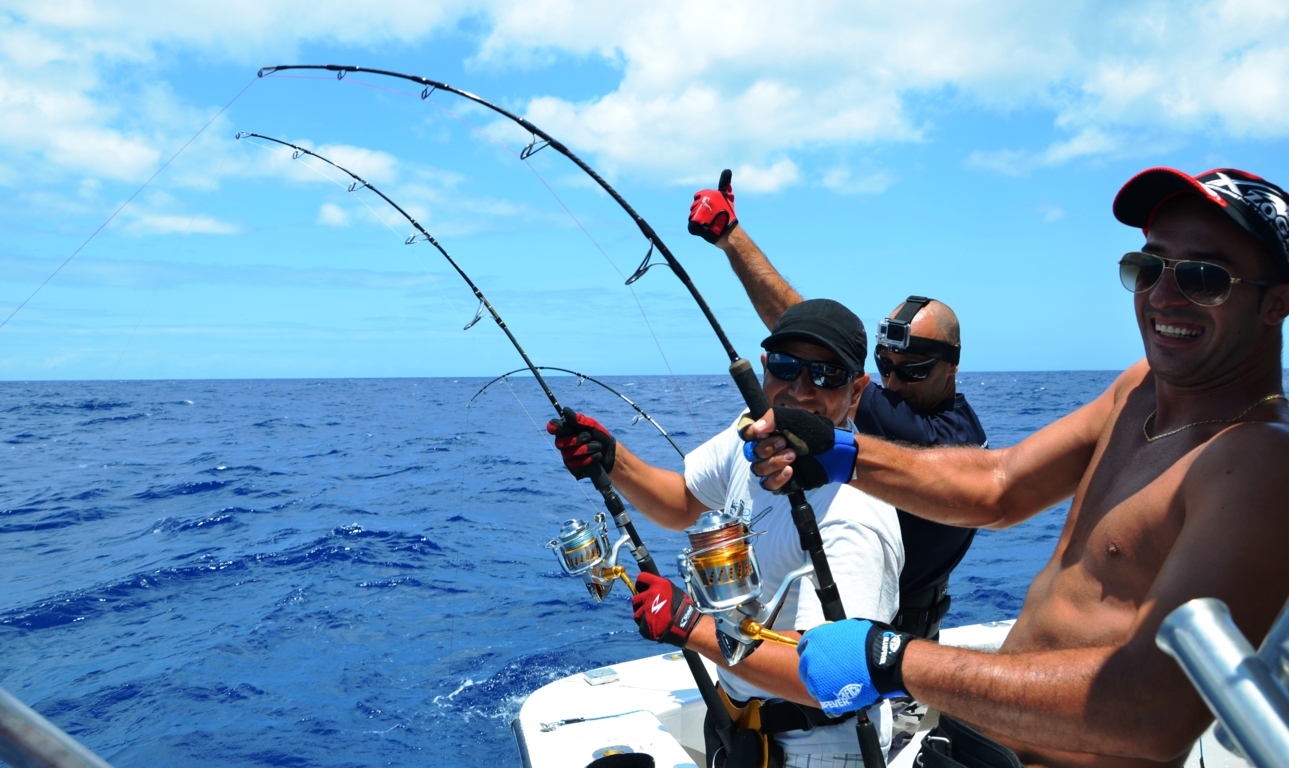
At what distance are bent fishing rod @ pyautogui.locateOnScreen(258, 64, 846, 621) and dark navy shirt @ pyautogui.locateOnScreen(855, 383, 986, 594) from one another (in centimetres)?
53

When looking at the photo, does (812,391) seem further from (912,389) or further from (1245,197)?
(1245,197)

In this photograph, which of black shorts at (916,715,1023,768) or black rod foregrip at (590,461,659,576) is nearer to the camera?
black shorts at (916,715,1023,768)

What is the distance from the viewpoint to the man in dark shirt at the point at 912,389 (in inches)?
100

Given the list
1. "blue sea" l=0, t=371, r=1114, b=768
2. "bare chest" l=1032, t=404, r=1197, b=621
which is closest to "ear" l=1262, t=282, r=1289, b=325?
"bare chest" l=1032, t=404, r=1197, b=621

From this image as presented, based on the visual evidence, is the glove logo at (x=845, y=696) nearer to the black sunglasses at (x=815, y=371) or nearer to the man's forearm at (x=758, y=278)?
the black sunglasses at (x=815, y=371)

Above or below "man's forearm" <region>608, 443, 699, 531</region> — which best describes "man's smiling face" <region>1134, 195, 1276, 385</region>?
above

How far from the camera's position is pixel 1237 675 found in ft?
1.96

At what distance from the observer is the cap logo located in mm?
1481

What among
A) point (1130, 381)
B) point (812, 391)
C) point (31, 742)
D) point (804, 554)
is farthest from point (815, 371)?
point (31, 742)

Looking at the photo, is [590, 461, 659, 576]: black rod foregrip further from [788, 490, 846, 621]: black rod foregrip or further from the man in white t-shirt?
[788, 490, 846, 621]: black rod foregrip

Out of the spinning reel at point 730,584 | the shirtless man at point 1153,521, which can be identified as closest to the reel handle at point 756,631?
the spinning reel at point 730,584

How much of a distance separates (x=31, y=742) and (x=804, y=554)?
1636 mm

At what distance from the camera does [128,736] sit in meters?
4.73

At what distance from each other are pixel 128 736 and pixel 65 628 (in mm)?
2257
